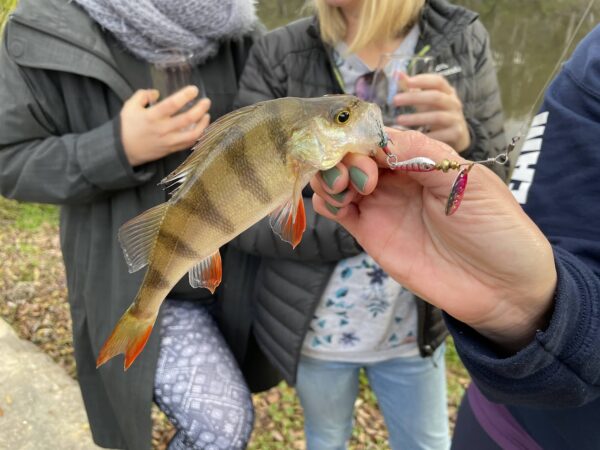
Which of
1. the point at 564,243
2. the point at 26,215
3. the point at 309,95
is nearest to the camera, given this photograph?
the point at 564,243

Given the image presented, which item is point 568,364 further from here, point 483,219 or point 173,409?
point 173,409

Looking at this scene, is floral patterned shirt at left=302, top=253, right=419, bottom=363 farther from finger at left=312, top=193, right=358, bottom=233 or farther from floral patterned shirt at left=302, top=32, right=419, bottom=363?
finger at left=312, top=193, right=358, bottom=233

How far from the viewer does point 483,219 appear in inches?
42.4

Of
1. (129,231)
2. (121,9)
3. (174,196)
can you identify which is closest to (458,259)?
(174,196)

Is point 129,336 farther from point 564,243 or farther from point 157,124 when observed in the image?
point 564,243

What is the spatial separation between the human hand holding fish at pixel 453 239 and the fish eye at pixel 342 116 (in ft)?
0.27

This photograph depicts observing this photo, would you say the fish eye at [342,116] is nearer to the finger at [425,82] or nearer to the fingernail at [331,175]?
the fingernail at [331,175]

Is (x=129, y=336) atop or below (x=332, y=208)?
below

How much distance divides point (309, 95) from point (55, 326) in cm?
310

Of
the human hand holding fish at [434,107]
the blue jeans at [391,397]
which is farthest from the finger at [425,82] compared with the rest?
the blue jeans at [391,397]

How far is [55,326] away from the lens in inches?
161

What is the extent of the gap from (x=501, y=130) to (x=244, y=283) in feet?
4.06

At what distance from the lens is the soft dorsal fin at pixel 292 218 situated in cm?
117

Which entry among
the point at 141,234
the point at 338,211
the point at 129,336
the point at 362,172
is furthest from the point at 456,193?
the point at 129,336
